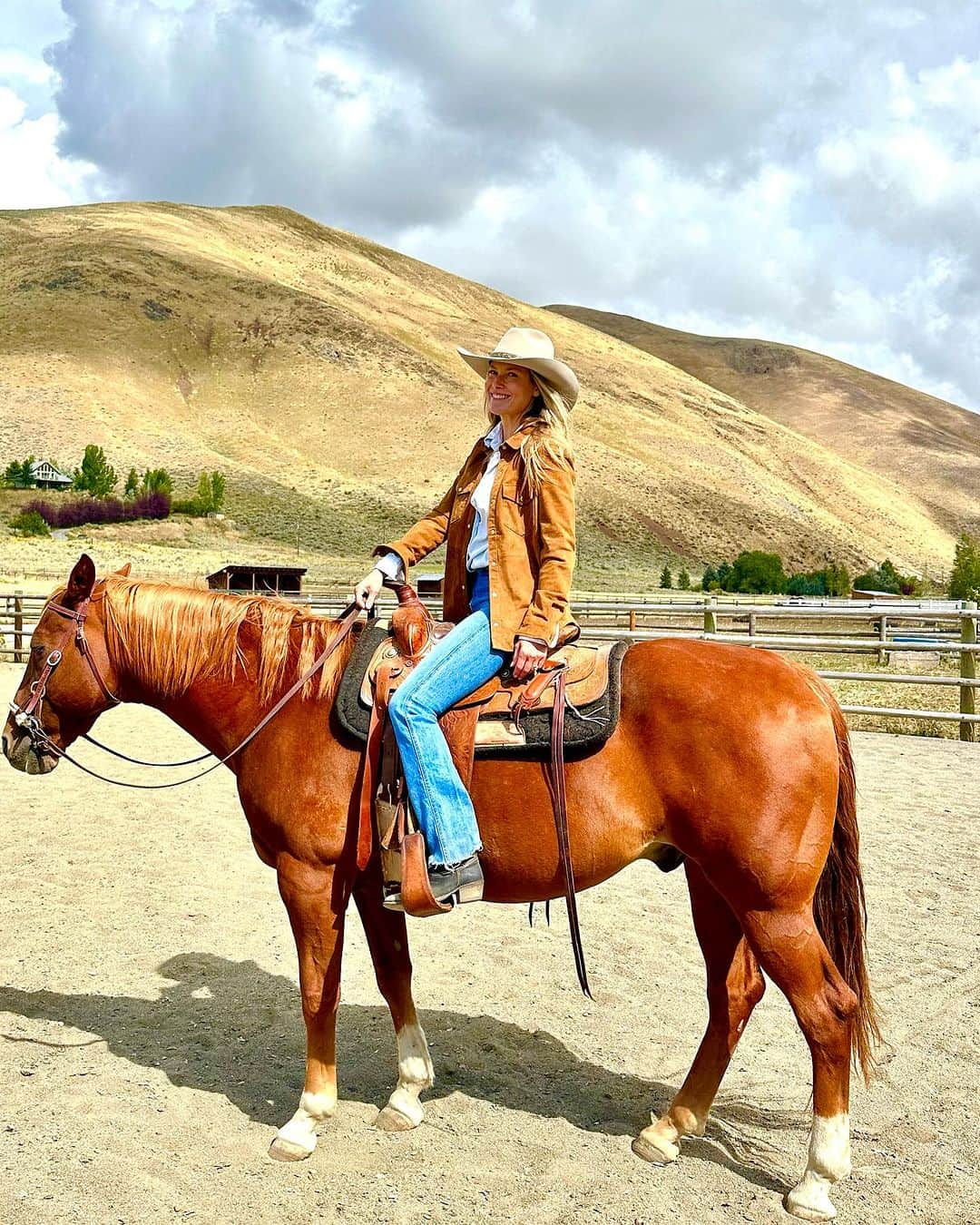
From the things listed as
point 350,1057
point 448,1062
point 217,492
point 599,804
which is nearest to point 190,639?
point 599,804

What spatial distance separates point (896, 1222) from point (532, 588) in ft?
7.28

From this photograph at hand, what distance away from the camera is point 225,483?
67.8 m

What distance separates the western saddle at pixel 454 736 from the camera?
3174 millimetres

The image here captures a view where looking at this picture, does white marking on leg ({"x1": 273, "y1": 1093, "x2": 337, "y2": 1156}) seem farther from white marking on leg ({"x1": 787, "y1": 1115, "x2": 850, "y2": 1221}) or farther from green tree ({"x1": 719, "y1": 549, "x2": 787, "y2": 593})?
green tree ({"x1": 719, "y1": 549, "x2": 787, "y2": 593})

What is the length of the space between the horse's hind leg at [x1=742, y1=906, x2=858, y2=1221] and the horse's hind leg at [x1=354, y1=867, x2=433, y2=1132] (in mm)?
1288

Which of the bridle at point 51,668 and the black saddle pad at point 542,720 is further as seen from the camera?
the bridle at point 51,668

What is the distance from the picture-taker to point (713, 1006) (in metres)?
3.55

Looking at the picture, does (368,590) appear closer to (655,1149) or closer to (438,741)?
(438,741)

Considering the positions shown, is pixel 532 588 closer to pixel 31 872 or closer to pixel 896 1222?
pixel 896 1222

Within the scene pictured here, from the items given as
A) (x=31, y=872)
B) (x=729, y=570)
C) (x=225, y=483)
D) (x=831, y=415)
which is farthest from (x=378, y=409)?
(x=831, y=415)

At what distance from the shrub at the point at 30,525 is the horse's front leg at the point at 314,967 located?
172 feet

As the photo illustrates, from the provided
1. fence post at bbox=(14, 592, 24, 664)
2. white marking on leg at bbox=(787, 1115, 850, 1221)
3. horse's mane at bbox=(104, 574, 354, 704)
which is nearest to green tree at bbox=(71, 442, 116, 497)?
fence post at bbox=(14, 592, 24, 664)


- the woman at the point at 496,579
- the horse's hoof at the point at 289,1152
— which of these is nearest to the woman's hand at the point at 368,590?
the woman at the point at 496,579

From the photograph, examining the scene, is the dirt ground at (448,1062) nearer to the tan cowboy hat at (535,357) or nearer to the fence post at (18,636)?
the tan cowboy hat at (535,357)
